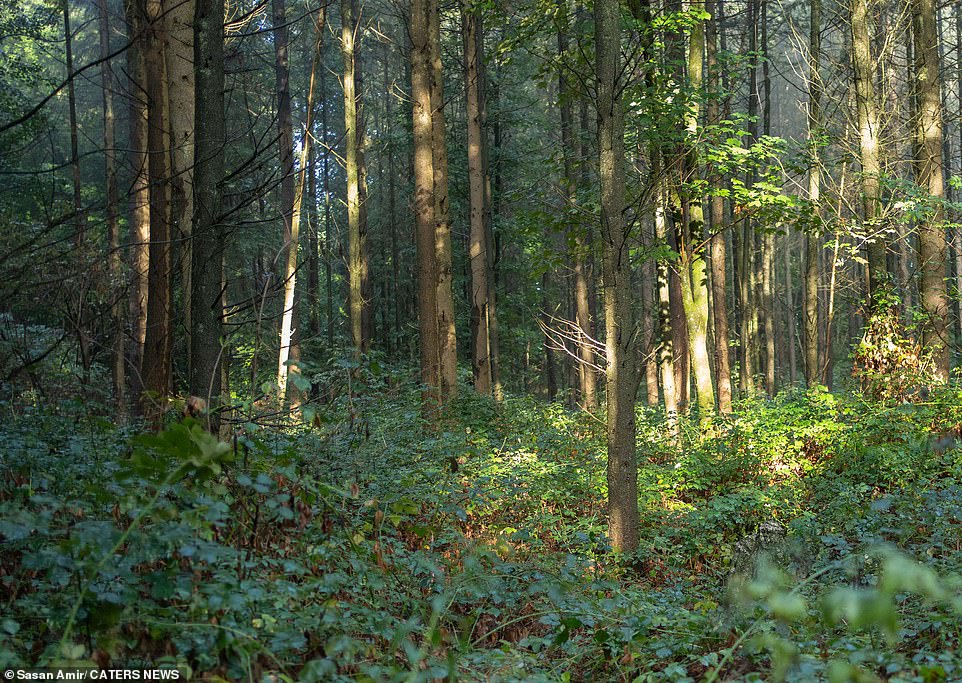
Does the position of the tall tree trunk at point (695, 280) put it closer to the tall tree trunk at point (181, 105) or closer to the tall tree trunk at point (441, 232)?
the tall tree trunk at point (441, 232)

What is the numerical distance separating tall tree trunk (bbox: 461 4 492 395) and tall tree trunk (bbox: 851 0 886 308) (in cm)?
751

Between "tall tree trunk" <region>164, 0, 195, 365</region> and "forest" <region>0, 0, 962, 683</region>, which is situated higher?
"tall tree trunk" <region>164, 0, 195, 365</region>

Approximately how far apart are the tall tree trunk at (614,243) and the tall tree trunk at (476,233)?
8805mm

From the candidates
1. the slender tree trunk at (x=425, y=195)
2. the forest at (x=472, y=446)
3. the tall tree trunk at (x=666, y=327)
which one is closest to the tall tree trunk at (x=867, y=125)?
the forest at (x=472, y=446)

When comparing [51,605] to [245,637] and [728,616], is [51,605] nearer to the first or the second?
[245,637]

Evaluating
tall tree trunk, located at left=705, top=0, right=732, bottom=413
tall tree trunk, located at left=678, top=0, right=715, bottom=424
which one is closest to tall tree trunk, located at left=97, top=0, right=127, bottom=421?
tall tree trunk, located at left=678, top=0, right=715, bottom=424

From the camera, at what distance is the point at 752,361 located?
89.6 feet

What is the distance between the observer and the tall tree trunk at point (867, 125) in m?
12.2

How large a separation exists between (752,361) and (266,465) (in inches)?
1016

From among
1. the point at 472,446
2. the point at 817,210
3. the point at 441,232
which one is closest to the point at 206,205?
the point at 472,446

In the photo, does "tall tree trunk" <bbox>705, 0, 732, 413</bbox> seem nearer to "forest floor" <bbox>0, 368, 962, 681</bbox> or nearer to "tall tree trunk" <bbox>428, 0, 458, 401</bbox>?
"forest floor" <bbox>0, 368, 962, 681</bbox>

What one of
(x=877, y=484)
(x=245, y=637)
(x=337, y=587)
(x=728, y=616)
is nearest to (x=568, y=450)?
(x=877, y=484)

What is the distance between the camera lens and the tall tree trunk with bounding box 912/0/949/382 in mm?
12031

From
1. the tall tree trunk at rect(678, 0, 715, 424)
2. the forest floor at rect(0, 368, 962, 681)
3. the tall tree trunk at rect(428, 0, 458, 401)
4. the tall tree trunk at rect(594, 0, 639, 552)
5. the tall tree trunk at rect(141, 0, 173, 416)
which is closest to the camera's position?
the forest floor at rect(0, 368, 962, 681)
